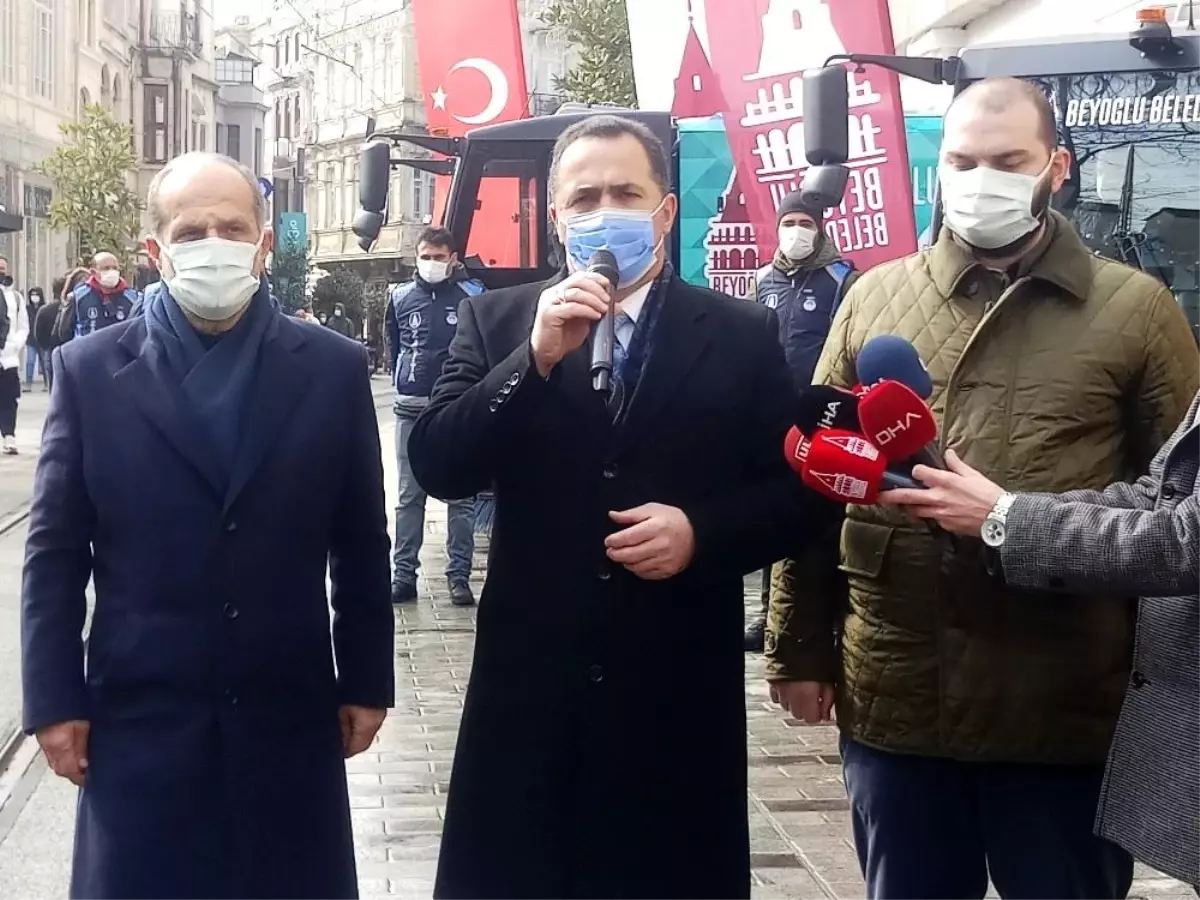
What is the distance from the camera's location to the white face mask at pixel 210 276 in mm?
3314

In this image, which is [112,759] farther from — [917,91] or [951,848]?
[917,91]

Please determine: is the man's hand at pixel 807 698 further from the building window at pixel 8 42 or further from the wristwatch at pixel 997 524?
the building window at pixel 8 42

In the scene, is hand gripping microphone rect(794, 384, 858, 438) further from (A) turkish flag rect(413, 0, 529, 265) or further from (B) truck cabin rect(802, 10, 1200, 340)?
(A) turkish flag rect(413, 0, 529, 265)

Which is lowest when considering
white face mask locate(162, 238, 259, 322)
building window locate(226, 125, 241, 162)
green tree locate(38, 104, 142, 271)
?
white face mask locate(162, 238, 259, 322)

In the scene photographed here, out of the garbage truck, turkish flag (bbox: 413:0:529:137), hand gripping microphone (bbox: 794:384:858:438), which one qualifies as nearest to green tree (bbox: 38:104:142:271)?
turkish flag (bbox: 413:0:529:137)

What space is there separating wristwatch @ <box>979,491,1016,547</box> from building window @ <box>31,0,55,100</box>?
42652 mm

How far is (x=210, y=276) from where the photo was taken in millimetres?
3311

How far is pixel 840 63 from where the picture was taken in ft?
28.3

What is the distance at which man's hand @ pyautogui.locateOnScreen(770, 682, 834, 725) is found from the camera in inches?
135

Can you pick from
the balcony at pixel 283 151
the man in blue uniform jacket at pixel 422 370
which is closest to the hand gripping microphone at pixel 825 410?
the man in blue uniform jacket at pixel 422 370

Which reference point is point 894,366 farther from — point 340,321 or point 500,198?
point 340,321

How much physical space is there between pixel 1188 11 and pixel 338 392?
6.51 metres

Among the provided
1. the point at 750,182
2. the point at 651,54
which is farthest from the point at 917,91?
the point at 750,182

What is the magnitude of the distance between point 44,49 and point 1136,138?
39.9 meters
